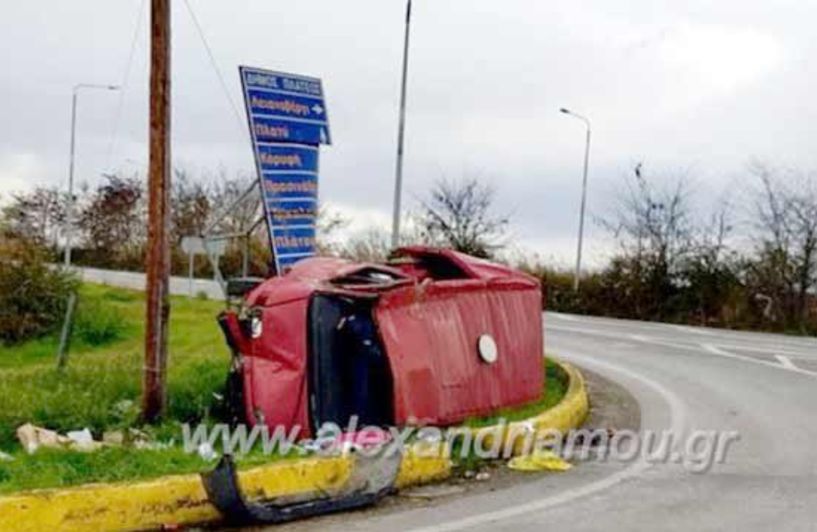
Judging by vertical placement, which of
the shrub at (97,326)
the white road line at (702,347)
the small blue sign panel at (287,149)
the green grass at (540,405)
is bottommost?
the shrub at (97,326)

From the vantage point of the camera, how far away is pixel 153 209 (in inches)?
377

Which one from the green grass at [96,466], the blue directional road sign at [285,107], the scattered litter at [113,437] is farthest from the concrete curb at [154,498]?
the blue directional road sign at [285,107]

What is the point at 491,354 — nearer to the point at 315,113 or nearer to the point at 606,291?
the point at 315,113

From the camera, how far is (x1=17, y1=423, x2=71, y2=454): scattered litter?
320 inches

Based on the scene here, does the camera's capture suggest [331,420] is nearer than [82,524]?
No

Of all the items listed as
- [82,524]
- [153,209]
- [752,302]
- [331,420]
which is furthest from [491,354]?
[752,302]

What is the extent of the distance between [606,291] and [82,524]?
29278 mm

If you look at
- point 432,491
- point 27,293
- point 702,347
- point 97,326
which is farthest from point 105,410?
point 27,293

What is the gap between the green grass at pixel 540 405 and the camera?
31.2 feet

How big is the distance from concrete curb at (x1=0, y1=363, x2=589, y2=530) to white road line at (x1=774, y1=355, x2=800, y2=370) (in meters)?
10.5

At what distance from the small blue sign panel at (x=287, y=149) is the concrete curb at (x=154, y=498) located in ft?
17.3

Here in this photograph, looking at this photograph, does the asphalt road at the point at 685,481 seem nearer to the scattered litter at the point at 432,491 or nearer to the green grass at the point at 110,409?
the scattered litter at the point at 432,491

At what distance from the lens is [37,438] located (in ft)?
28.3

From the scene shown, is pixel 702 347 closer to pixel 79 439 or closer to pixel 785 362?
pixel 785 362
